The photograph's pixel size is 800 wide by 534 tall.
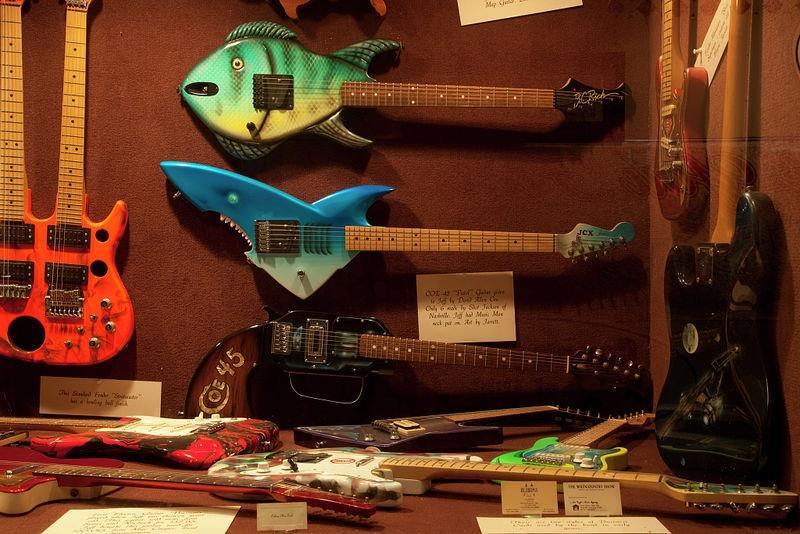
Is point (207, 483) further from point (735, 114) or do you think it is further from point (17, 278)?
point (735, 114)

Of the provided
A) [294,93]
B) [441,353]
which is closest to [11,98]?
[294,93]

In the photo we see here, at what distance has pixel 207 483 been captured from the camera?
3.41 feet

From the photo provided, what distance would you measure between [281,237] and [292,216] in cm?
5

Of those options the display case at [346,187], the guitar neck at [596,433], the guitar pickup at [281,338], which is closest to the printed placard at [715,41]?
the display case at [346,187]

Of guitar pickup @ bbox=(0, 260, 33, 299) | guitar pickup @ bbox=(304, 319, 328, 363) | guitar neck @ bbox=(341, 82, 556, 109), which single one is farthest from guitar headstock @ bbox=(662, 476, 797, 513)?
guitar pickup @ bbox=(0, 260, 33, 299)

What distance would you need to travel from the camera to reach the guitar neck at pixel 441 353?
57.7 inches

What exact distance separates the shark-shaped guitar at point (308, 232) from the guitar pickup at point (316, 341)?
67mm

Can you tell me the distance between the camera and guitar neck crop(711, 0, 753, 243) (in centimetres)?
115

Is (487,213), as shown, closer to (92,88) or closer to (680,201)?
(680,201)

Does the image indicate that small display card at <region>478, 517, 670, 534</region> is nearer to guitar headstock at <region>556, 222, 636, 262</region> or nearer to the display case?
the display case

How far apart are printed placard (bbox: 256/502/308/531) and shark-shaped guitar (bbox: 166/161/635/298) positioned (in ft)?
1.87

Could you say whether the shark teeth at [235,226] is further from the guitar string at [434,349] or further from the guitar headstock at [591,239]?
the guitar headstock at [591,239]

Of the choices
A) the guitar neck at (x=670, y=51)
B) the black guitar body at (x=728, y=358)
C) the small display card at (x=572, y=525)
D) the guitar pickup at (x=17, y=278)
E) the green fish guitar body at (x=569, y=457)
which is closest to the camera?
the small display card at (x=572, y=525)

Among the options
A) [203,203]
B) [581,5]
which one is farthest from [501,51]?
[203,203]
